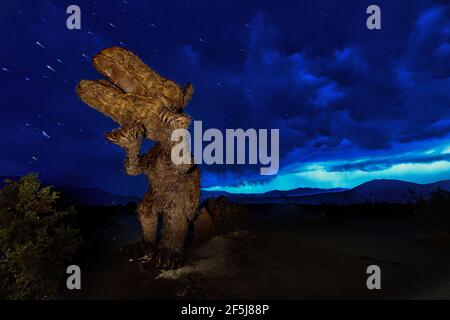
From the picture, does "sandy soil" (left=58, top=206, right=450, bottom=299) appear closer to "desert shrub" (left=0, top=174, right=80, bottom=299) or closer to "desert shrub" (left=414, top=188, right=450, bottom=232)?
"desert shrub" (left=0, top=174, right=80, bottom=299)

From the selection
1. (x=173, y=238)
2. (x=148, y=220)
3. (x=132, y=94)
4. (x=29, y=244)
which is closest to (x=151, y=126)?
(x=132, y=94)

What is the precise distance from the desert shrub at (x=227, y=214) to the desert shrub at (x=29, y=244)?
540cm

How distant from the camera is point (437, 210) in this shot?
12531mm

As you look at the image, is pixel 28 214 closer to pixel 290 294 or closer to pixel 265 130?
pixel 290 294

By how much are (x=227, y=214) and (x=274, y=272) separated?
4.16m

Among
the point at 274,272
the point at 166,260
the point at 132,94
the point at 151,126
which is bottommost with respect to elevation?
the point at 274,272

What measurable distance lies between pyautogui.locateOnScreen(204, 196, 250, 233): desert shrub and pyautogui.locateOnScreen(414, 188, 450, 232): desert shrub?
7.63 metres

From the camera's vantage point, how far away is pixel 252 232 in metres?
11.4

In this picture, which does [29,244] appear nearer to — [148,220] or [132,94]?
[148,220]

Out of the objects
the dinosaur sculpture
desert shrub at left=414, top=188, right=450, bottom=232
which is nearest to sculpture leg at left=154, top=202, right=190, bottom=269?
the dinosaur sculpture

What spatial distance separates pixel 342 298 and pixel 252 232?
18.7ft

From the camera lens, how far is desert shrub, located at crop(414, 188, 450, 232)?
12039mm

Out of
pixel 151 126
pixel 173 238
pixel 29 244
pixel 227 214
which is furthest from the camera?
pixel 227 214
